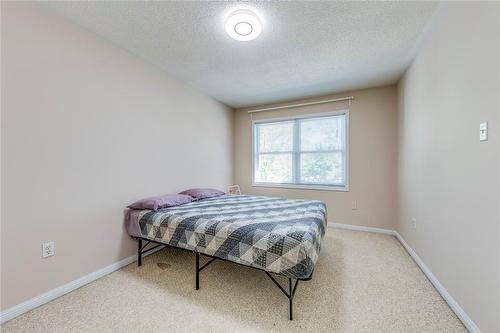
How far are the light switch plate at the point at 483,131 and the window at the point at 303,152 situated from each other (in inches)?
86.8

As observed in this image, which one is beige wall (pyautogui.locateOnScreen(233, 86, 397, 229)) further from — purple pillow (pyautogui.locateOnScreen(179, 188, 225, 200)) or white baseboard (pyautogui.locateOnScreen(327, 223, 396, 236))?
purple pillow (pyautogui.locateOnScreen(179, 188, 225, 200))

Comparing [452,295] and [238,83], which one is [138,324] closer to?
[452,295]

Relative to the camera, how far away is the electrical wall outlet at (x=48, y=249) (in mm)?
1632

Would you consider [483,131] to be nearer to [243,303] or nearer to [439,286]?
[439,286]

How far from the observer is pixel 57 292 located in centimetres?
169

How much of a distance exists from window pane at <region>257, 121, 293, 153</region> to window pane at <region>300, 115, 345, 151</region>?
26 cm

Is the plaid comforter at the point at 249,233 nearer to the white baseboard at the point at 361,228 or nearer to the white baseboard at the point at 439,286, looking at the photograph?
the white baseboard at the point at 439,286

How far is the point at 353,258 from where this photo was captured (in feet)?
7.76

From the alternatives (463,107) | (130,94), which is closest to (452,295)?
(463,107)

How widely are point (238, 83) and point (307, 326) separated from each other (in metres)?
2.98

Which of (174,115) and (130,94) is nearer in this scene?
(130,94)

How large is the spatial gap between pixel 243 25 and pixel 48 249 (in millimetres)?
2507

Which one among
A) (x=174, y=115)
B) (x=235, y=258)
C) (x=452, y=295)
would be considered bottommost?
(x=452, y=295)

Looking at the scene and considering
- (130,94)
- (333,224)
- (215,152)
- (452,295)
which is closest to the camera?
(452,295)
